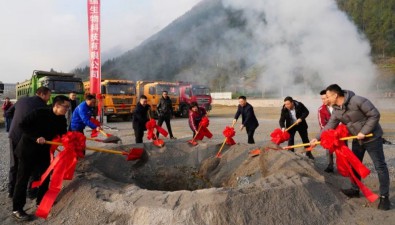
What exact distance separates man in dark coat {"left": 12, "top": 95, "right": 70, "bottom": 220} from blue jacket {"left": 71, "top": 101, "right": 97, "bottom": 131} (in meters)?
1.82

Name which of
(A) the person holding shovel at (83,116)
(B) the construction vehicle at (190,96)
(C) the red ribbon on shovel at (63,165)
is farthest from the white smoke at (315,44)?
(C) the red ribbon on shovel at (63,165)

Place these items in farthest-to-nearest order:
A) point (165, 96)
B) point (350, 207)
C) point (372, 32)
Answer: point (372, 32)
point (165, 96)
point (350, 207)

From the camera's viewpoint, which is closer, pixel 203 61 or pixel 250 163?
pixel 250 163

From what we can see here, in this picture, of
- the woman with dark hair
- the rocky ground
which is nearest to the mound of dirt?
the rocky ground

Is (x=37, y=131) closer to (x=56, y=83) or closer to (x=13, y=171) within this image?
(x=13, y=171)

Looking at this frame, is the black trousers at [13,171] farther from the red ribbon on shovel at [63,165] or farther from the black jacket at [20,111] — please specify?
the red ribbon on shovel at [63,165]

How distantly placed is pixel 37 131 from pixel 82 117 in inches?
84.0

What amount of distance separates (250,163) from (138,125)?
9.72ft

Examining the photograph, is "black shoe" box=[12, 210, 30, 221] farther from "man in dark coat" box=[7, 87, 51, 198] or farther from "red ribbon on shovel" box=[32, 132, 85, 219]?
"man in dark coat" box=[7, 87, 51, 198]

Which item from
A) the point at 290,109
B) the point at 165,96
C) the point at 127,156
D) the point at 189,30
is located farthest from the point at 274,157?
the point at 189,30

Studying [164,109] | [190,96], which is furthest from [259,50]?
[164,109]

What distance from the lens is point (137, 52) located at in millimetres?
51094

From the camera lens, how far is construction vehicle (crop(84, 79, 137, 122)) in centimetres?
1836

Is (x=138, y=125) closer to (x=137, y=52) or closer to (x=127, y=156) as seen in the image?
(x=127, y=156)
